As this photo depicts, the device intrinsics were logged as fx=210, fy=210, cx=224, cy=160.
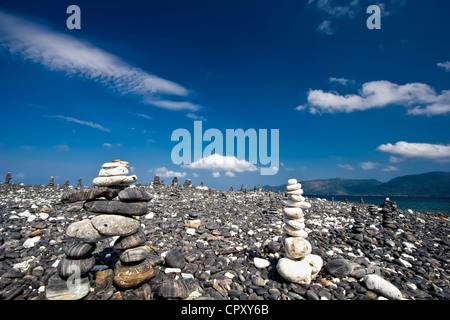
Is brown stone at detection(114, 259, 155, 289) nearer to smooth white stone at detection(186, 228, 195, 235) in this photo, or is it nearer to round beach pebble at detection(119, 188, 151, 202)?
Result: round beach pebble at detection(119, 188, 151, 202)

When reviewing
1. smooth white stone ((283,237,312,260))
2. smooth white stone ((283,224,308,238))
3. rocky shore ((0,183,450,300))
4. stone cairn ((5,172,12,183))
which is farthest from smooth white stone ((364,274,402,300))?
stone cairn ((5,172,12,183))

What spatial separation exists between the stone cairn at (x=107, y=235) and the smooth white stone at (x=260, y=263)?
13.4ft

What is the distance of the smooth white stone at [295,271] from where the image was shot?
23.4 feet

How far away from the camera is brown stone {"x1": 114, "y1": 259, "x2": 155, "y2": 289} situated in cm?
632

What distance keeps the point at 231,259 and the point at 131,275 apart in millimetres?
4209

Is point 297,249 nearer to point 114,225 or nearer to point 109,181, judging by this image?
point 114,225

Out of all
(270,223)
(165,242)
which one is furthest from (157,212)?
(270,223)

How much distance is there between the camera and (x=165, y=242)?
34.6 ft

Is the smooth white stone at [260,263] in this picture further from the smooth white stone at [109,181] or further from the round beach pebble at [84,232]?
the smooth white stone at [109,181]

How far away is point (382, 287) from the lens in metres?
6.68

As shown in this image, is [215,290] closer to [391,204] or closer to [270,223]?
[270,223]

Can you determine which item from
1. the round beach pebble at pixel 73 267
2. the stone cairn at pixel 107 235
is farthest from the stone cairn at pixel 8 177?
the round beach pebble at pixel 73 267

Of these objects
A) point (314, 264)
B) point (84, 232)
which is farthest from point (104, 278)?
point (314, 264)
